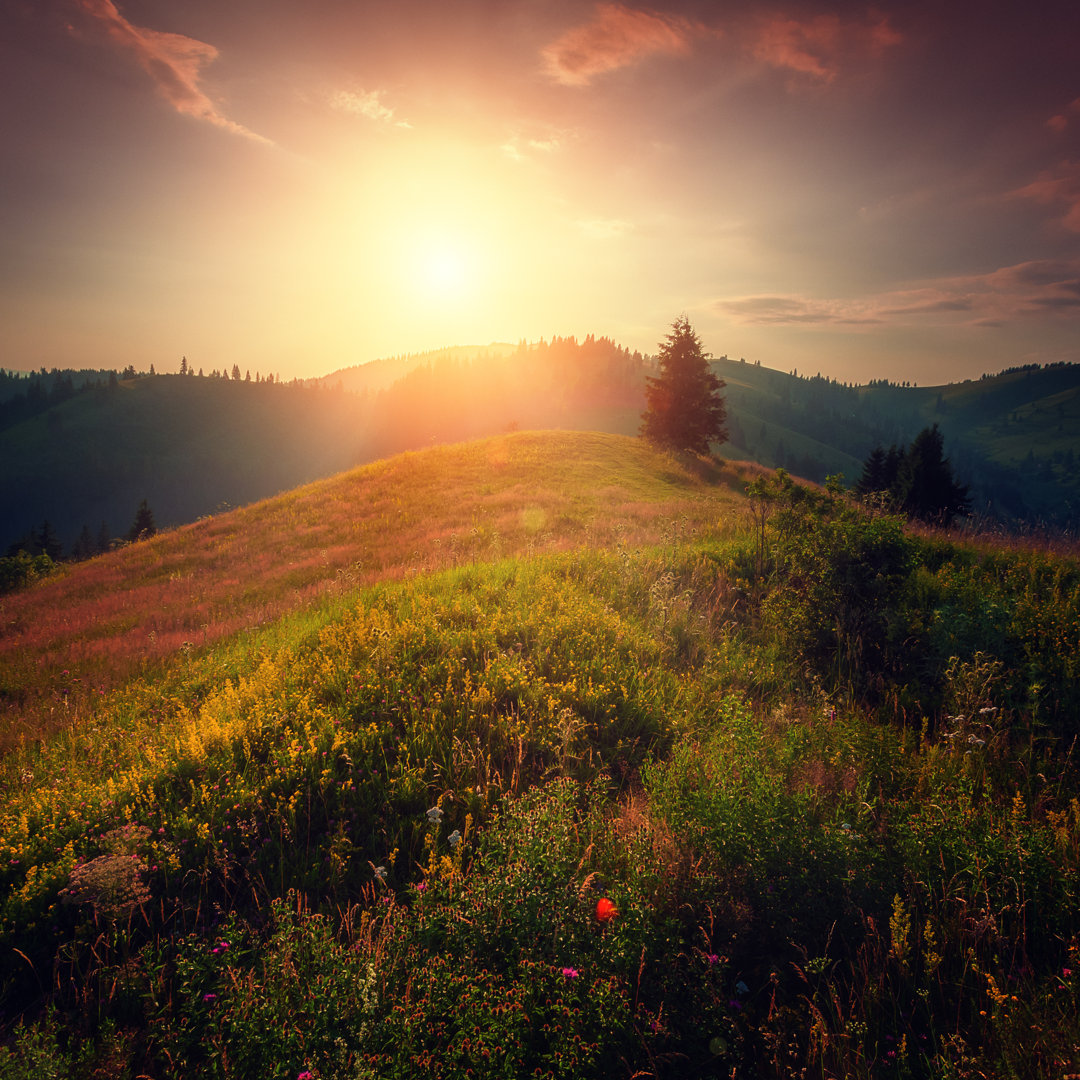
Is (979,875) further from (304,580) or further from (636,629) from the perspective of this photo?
(304,580)

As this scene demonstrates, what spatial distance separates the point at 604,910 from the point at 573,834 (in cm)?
71

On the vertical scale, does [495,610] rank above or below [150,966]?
above

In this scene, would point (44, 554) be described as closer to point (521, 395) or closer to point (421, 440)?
point (521, 395)

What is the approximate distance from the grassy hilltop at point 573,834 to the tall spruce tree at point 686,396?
30.9m

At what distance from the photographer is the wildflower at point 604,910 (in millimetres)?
2686

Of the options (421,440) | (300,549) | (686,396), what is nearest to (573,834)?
(300,549)

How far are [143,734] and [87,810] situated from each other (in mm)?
1518

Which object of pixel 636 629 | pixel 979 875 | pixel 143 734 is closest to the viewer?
pixel 979 875

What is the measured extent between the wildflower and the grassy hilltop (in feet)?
0.07

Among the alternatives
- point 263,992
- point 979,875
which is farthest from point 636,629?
point 263,992

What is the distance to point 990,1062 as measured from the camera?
7.00 feet

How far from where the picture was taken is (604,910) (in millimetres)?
2736

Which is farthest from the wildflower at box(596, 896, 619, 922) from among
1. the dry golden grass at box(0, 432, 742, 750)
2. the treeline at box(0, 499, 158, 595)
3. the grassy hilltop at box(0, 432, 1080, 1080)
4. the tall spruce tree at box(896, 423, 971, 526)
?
the tall spruce tree at box(896, 423, 971, 526)

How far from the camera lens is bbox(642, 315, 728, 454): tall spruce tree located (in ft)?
125
